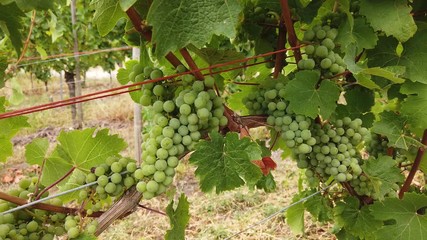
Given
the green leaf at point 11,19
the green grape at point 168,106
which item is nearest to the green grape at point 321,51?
the green grape at point 168,106

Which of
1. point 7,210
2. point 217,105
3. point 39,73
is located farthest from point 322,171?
point 39,73

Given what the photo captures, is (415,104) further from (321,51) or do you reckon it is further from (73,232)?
(73,232)

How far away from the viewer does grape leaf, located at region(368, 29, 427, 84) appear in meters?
1.29

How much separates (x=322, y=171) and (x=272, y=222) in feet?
6.93

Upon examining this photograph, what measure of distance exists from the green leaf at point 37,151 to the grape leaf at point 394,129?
114 centimetres

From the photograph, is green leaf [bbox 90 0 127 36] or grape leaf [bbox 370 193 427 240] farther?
grape leaf [bbox 370 193 427 240]

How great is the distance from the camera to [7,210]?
3.44ft

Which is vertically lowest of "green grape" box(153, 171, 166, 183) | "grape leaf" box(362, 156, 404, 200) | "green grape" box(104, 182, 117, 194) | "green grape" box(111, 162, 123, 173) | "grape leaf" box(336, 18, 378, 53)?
"grape leaf" box(362, 156, 404, 200)

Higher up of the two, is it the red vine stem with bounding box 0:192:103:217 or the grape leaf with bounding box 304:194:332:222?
the red vine stem with bounding box 0:192:103:217

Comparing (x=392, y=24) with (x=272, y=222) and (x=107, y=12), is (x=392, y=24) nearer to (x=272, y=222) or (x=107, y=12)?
(x=107, y=12)

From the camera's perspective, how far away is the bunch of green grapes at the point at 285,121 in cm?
122

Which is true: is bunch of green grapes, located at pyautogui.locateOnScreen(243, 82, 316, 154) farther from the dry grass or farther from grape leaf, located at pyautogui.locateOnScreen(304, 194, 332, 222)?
the dry grass

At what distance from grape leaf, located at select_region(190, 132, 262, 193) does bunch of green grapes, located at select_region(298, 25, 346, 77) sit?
37 centimetres

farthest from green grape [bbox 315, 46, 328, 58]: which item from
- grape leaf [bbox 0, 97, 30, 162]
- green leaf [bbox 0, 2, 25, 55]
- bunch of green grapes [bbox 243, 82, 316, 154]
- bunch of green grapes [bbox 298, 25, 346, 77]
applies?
grape leaf [bbox 0, 97, 30, 162]
